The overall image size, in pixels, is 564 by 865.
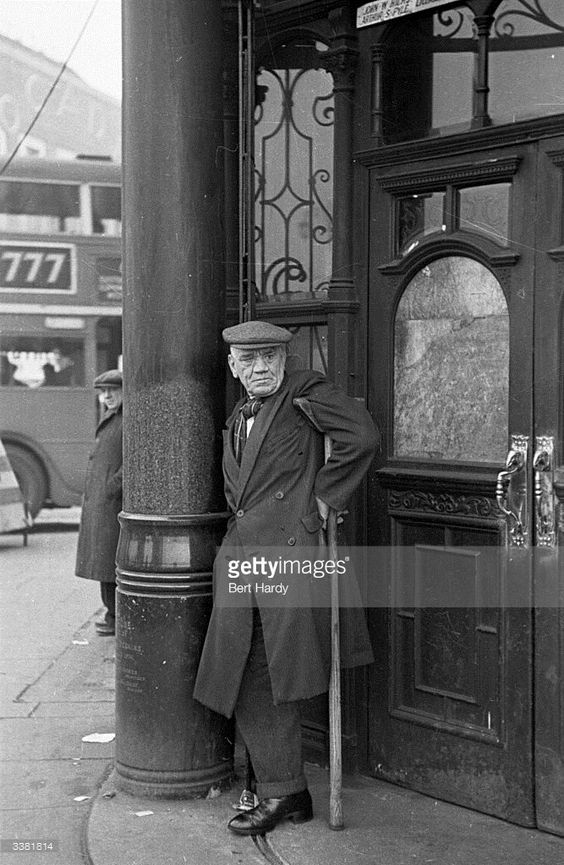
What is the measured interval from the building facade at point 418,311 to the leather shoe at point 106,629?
11.3 feet

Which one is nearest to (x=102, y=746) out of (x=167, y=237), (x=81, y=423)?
(x=167, y=237)

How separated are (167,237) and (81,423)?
9823 mm

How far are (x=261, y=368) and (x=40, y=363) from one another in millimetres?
10073

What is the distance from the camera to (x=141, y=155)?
4.27 meters

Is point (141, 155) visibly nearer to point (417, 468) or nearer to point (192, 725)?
point (417, 468)

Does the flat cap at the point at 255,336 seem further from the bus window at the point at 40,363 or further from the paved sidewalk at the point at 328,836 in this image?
the bus window at the point at 40,363

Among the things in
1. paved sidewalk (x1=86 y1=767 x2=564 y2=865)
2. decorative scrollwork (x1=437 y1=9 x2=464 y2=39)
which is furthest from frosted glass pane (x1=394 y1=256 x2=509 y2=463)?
paved sidewalk (x1=86 y1=767 x2=564 y2=865)

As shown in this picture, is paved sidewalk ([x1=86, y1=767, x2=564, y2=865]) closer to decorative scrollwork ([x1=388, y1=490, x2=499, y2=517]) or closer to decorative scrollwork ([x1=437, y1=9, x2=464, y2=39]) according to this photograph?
decorative scrollwork ([x1=388, y1=490, x2=499, y2=517])

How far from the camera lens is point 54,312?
44.2 ft

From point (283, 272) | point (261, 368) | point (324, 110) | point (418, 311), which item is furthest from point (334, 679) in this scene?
point (324, 110)

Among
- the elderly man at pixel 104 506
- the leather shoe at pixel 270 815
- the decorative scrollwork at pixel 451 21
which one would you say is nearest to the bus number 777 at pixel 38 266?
the elderly man at pixel 104 506

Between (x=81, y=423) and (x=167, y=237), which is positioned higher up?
(x=167, y=237)

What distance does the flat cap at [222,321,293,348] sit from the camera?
13.1 ft

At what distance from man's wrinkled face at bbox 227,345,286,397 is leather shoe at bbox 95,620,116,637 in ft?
13.8
